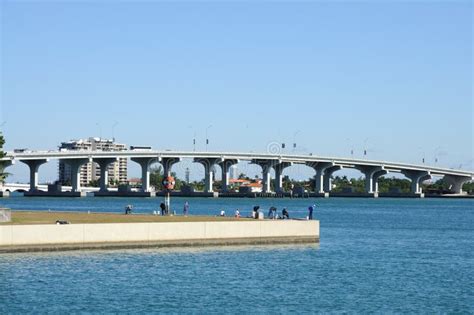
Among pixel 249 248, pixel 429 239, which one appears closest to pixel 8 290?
pixel 249 248

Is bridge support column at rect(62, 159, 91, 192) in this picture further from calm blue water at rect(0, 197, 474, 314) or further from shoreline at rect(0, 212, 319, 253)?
calm blue water at rect(0, 197, 474, 314)

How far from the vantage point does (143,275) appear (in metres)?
44.6

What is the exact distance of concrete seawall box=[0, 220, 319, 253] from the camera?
166 feet

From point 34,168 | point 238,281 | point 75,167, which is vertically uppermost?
point 75,167

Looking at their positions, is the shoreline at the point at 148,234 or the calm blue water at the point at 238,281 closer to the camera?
the calm blue water at the point at 238,281

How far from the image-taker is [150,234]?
182 feet

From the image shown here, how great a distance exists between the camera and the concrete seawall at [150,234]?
50.7m

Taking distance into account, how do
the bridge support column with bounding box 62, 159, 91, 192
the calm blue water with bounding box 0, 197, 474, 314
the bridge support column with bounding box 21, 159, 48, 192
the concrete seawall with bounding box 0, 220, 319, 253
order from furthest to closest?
1. the bridge support column with bounding box 62, 159, 91, 192
2. the bridge support column with bounding box 21, 159, 48, 192
3. the concrete seawall with bounding box 0, 220, 319, 253
4. the calm blue water with bounding box 0, 197, 474, 314

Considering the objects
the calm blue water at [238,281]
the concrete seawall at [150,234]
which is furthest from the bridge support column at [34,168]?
the calm blue water at [238,281]

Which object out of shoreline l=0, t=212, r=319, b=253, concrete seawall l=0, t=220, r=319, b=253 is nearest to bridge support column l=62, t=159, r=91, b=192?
shoreline l=0, t=212, r=319, b=253

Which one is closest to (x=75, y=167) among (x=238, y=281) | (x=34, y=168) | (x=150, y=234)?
(x=34, y=168)

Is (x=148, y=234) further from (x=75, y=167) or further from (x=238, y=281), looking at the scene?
(x=75, y=167)

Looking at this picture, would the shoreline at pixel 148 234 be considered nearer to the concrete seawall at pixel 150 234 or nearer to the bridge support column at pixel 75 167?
the concrete seawall at pixel 150 234

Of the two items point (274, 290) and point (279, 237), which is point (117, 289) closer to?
point (274, 290)
